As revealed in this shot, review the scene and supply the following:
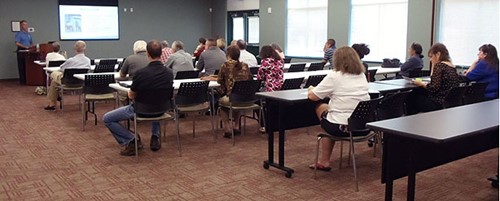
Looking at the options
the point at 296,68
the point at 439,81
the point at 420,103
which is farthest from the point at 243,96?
the point at 296,68

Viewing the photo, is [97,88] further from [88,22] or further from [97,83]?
[88,22]

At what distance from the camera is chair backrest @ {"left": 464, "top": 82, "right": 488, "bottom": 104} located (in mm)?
4992

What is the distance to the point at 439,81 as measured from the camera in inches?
192

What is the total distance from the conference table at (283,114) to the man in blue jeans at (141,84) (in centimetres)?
95

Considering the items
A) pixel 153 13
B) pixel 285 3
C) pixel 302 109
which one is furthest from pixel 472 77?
pixel 153 13

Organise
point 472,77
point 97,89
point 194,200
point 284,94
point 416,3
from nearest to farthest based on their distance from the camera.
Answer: point 194,200, point 284,94, point 472,77, point 97,89, point 416,3

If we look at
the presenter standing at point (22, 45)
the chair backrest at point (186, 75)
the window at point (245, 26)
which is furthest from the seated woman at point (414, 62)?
the presenter standing at point (22, 45)

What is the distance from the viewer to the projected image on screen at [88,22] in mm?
12078

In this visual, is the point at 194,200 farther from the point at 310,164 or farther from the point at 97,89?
the point at 97,89

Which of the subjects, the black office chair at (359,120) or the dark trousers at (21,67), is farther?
the dark trousers at (21,67)

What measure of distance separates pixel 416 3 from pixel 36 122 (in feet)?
22.4

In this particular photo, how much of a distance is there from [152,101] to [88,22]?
872cm

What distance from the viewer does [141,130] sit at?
5988 mm

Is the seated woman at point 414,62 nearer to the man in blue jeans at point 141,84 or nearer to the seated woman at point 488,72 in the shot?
the seated woman at point 488,72
